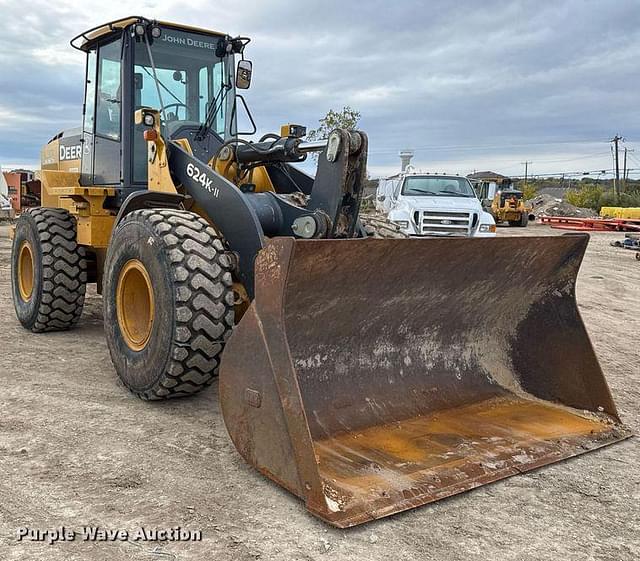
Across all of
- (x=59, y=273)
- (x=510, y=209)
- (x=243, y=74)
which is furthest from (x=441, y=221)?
(x=510, y=209)

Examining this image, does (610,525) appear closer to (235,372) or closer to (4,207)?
(235,372)

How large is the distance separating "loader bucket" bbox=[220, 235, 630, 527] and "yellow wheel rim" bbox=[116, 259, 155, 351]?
1.27 meters

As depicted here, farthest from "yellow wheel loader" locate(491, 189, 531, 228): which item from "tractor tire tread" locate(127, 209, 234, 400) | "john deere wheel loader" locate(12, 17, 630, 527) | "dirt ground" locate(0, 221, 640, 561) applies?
"tractor tire tread" locate(127, 209, 234, 400)

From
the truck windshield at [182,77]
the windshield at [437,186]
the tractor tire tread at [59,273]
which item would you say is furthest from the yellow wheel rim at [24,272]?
the windshield at [437,186]

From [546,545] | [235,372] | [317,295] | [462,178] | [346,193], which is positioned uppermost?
[462,178]

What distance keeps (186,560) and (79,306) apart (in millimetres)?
4193

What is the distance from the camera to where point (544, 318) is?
440cm

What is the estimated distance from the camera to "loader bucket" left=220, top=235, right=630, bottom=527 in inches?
117

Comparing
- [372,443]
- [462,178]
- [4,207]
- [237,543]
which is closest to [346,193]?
[372,443]

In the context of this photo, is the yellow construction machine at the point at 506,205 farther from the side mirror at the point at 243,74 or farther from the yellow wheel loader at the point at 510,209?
the side mirror at the point at 243,74

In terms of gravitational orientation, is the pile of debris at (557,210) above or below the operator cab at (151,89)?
above

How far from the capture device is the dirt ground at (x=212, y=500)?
8.40 feet

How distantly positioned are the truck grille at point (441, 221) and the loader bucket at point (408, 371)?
8073 mm

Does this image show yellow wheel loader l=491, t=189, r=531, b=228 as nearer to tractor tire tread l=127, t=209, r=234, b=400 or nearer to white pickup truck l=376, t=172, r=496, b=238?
white pickup truck l=376, t=172, r=496, b=238
